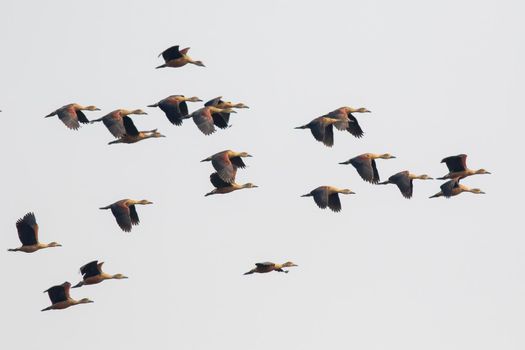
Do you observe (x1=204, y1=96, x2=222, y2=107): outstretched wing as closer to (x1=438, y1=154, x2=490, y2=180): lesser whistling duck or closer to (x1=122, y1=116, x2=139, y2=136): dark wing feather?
(x1=122, y1=116, x2=139, y2=136): dark wing feather

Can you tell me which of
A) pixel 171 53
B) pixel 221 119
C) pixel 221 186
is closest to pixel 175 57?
pixel 171 53

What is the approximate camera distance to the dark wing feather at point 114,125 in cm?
6106

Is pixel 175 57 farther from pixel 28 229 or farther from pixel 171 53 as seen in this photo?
pixel 28 229

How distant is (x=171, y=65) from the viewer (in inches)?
2475

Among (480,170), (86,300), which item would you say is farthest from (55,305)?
(480,170)

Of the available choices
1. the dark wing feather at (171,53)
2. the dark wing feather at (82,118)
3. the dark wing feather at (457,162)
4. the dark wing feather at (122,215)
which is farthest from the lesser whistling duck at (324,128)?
the dark wing feather at (82,118)

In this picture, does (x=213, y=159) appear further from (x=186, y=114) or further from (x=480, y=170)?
(x=480, y=170)

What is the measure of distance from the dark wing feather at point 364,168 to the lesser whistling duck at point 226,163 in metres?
3.68

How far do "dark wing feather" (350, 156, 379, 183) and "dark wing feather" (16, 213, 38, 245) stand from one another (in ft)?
35.1

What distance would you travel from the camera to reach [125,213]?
197 feet

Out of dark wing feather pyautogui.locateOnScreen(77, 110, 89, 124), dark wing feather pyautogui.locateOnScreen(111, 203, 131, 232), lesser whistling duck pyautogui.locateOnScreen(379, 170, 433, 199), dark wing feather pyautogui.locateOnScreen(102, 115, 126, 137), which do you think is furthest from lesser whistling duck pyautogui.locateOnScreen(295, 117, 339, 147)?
dark wing feather pyautogui.locateOnScreen(77, 110, 89, 124)

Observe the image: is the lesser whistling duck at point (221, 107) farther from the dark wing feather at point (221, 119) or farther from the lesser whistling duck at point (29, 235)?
the lesser whistling duck at point (29, 235)

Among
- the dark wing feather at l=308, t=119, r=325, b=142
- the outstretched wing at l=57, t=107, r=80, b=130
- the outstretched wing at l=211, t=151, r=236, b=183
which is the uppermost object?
the outstretched wing at l=57, t=107, r=80, b=130

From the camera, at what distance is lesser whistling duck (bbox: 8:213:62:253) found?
6216 centimetres
